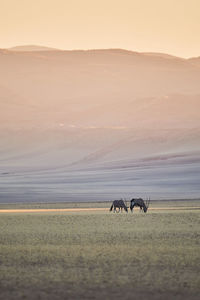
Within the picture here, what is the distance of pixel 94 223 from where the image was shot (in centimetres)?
3619

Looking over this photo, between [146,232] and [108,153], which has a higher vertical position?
[108,153]

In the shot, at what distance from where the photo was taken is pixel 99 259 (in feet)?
72.9

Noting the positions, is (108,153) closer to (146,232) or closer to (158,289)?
(146,232)

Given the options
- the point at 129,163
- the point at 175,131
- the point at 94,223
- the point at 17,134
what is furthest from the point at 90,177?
the point at 17,134

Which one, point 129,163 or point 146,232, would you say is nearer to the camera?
point 146,232

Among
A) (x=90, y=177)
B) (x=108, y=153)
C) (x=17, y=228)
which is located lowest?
(x=17, y=228)

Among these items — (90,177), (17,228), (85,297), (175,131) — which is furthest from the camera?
(175,131)

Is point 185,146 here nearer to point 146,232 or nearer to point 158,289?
point 146,232

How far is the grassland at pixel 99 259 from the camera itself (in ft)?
56.6

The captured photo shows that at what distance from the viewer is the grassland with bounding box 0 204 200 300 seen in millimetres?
17250

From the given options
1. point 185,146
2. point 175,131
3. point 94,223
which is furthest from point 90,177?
point 175,131

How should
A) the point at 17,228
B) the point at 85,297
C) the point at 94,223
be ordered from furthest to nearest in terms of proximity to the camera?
the point at 94,223
the point at 17,228
the point at 85,297

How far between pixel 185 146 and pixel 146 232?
116 metres

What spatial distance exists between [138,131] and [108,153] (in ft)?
90.2
